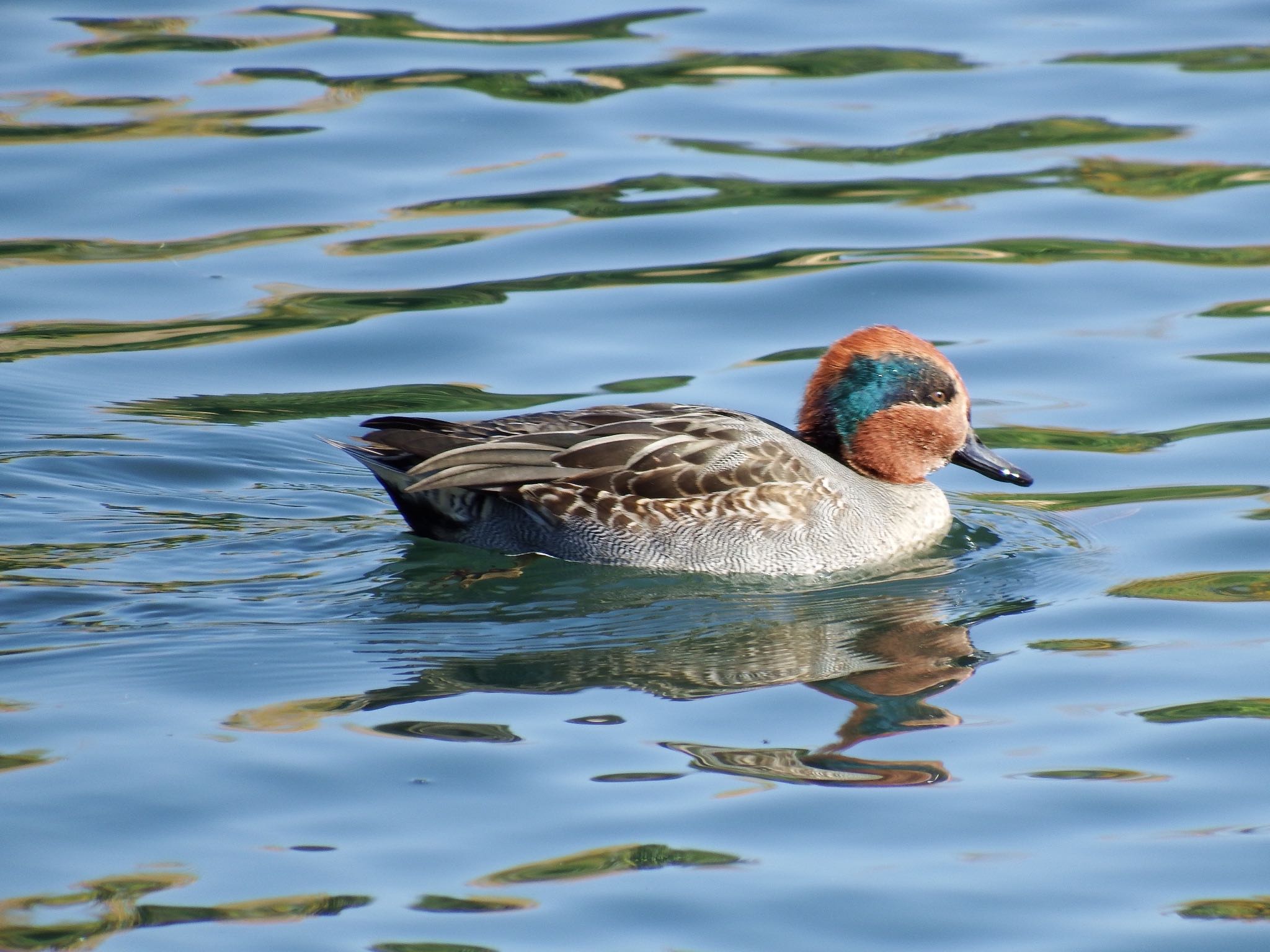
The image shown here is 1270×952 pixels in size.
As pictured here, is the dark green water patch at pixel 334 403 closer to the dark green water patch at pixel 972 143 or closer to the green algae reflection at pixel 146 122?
the dark green water patch at pixel 972 143

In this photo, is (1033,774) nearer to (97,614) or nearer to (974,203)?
(97,614)

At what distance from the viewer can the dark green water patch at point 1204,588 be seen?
830 cm

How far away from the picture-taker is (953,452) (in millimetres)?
9289

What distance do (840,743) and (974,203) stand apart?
23.8 feet

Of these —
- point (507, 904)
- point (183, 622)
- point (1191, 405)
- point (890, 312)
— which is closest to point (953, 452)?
point (1191, 405)

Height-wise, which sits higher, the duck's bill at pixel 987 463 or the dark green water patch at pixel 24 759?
the duck's bill at pixel 987 463

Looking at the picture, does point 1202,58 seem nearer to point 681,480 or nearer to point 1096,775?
point 681,480

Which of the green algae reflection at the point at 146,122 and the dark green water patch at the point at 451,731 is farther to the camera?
the green algae reflection at the point at 146,122

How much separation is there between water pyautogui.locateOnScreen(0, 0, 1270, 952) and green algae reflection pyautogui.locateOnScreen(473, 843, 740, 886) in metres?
0.02

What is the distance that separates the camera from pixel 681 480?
864 cm

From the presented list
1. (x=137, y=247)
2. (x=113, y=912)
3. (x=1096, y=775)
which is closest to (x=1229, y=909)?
(x=1096, y=775)

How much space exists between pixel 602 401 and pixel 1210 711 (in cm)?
435

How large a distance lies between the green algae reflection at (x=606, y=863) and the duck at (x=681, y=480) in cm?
281

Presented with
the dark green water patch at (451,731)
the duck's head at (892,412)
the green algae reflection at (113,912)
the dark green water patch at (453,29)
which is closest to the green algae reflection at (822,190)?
the dark green water patch at (453,29)
